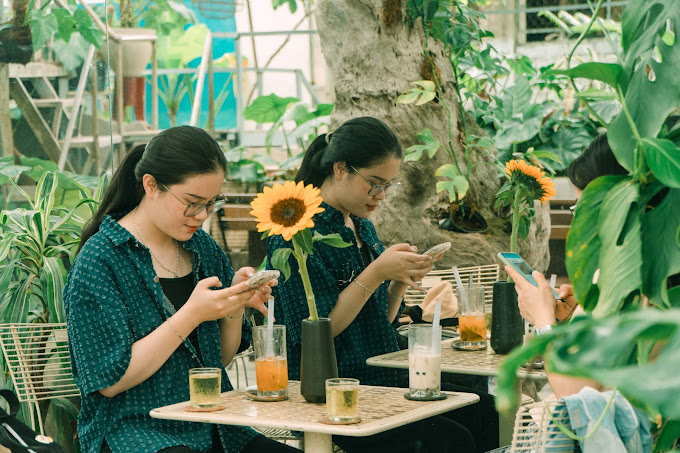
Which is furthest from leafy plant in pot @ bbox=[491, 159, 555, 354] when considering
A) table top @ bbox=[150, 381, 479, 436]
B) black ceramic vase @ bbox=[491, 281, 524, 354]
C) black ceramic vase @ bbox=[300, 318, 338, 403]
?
black ceramic vase @ bbox=[300, 318, 338, 403]

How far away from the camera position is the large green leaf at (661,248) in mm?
1035

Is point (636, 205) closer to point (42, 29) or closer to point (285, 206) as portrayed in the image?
point (285, 206)

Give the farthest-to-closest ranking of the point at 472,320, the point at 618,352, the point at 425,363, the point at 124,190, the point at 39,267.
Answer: the point at 39,267 < the point at 472,320 < the point at 124,190 < the point at 425,363 < the point at 618,352

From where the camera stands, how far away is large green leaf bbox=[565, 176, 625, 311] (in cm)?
115

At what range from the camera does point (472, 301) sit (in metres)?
2.62

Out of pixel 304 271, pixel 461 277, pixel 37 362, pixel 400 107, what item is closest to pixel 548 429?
pixel 304 271

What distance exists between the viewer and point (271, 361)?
6.56 ft

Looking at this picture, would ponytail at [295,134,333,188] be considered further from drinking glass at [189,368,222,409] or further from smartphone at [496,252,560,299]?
drinking glass at [189,368,222,409]

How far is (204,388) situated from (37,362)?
969 millimetres

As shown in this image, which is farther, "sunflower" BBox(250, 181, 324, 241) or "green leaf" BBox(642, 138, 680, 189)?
"sunflower" BBox(250, 181, 324, 241)

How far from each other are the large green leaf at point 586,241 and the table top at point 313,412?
67 centimetres

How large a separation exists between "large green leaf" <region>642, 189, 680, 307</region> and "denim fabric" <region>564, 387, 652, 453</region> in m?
0.47

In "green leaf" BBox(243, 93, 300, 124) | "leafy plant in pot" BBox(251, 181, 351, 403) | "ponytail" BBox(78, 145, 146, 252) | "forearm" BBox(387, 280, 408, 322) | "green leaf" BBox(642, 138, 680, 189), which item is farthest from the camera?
"green leaf" BBox(243, 93, 300, 124)

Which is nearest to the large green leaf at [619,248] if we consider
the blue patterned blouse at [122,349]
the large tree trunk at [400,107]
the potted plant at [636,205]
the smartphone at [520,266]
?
the potted plant at [636,205]
